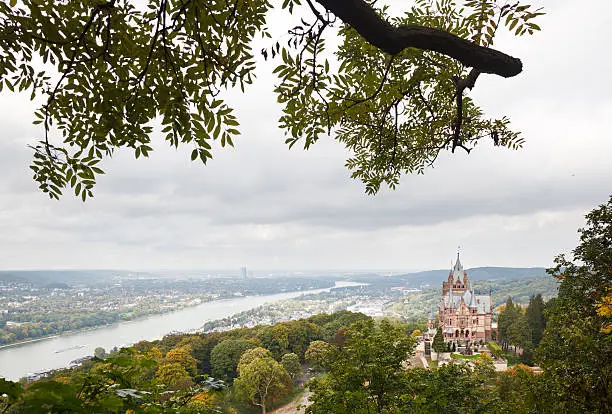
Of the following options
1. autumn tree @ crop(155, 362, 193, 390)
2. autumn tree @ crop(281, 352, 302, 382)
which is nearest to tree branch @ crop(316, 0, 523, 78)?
autumn tree @ crop(155, 362, 193, 390)

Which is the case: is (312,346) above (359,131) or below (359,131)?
below

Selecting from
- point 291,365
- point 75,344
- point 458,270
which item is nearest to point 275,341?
point 291,365

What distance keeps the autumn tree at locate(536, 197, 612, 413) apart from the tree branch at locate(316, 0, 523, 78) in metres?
5.70

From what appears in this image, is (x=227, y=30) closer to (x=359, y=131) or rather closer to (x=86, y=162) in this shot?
(x=86, y=162)

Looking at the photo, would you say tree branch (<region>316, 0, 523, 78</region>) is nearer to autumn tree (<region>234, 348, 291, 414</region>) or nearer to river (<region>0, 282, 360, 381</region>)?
autumn tree (<region>234, 348, 291, 414</region>)

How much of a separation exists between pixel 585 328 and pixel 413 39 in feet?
23.9

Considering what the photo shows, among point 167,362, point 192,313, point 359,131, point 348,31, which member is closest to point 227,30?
point 348,31

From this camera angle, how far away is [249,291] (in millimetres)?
123000

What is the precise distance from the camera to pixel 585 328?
20.1ft

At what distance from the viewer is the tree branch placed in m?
1.67

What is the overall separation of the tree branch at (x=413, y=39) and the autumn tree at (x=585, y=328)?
5.70 meters

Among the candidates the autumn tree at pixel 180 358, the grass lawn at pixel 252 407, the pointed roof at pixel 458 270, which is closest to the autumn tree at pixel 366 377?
the autumn tree at pixel 180 358

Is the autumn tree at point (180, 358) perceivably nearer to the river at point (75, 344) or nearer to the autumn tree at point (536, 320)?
the river at point (75, 344)

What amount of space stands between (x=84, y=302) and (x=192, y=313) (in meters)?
24.9
